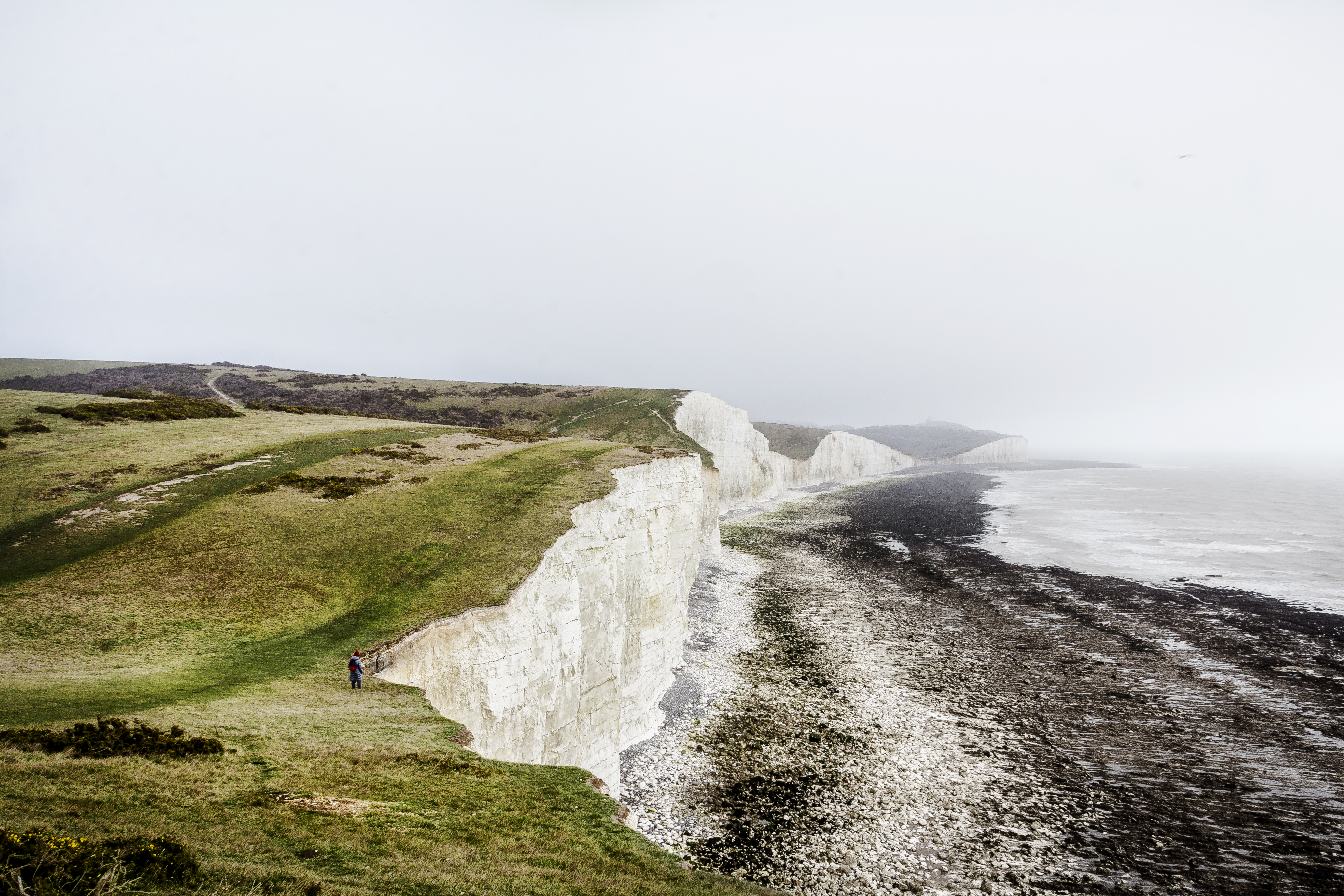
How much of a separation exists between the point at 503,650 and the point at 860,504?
102 m

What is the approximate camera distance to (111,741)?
10805 mm

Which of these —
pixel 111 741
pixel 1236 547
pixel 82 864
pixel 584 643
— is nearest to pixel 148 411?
pixel 584 643

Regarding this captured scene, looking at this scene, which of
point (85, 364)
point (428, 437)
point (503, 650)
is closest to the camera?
point (503, 650)

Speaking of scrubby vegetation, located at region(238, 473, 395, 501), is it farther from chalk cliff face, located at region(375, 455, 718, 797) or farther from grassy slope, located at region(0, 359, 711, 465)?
grassy slope, located at region(0, 359, 711, 465)

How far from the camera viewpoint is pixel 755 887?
11438 mm

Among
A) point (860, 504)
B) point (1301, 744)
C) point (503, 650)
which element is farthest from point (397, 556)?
point (860, 504)

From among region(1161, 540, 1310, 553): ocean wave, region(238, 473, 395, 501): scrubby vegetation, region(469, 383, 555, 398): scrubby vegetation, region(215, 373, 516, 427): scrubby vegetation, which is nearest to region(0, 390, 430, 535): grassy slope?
region(238, 473, 395, 501): scrubby vegetation

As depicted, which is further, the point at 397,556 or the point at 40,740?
the point at 397,556

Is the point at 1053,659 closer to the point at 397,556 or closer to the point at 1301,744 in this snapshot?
the point at 1301,744

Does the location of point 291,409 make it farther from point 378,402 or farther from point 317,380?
point 317,380

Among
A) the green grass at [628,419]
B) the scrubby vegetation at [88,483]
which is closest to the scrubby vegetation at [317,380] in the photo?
the green grass at [628,419]

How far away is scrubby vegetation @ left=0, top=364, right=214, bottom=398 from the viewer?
97750 mm

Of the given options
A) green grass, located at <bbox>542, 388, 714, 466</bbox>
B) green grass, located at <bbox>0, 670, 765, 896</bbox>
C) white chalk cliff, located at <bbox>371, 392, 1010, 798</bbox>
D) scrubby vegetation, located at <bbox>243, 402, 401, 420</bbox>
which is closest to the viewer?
green grass, located at <bbox>0, 670, 765, 896</bbox>

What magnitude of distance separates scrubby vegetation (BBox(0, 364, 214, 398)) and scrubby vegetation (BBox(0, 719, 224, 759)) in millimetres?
103599
